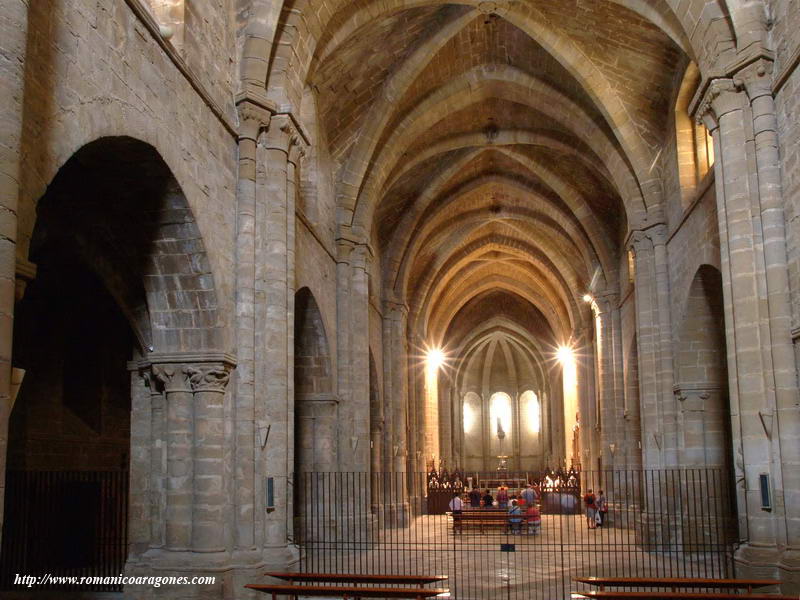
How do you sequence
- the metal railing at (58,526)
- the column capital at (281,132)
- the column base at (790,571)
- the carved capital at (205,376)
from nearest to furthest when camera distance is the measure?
the column base at (790,571) → the carved capital at (205,376) → the column capital at (281,132) → the metal railing at (58,526)

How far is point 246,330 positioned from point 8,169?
7.33 m

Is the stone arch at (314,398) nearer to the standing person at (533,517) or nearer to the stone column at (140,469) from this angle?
the standing person at (533,517)

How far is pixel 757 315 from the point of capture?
44.7 ft

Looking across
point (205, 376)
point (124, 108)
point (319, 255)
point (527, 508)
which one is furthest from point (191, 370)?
point (527, 508)

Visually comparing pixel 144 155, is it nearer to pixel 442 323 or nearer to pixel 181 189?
pixel 181 189

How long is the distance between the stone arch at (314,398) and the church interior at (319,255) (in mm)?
71

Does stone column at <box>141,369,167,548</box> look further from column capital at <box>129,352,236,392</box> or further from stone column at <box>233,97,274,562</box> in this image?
stone column at <box>233,97,274,562</box>

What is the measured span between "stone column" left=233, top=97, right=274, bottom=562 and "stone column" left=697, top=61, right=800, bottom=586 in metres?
7.48

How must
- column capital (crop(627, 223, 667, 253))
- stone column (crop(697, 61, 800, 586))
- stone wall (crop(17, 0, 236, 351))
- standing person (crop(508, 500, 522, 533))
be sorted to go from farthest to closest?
standing person (crop(508, 500, 522, 533)) < column capital (crop(627, 223, 667, 253)) < stone column (crop(697, 61, 800, 586)) < stone wall (crop(17, 0, 236, 351))

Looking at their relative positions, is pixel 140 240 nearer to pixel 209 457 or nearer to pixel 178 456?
pixel 178 456

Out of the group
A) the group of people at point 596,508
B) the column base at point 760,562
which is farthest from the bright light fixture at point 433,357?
the column base at point 760,562

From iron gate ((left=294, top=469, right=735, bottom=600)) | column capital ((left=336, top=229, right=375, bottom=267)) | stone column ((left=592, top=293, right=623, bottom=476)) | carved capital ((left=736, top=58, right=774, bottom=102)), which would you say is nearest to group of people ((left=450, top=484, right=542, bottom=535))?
iron gate ((left=294, top=469, right=735, bottom=600))

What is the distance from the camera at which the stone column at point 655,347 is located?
68.5 feet

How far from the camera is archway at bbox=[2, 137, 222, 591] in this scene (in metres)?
12.8
